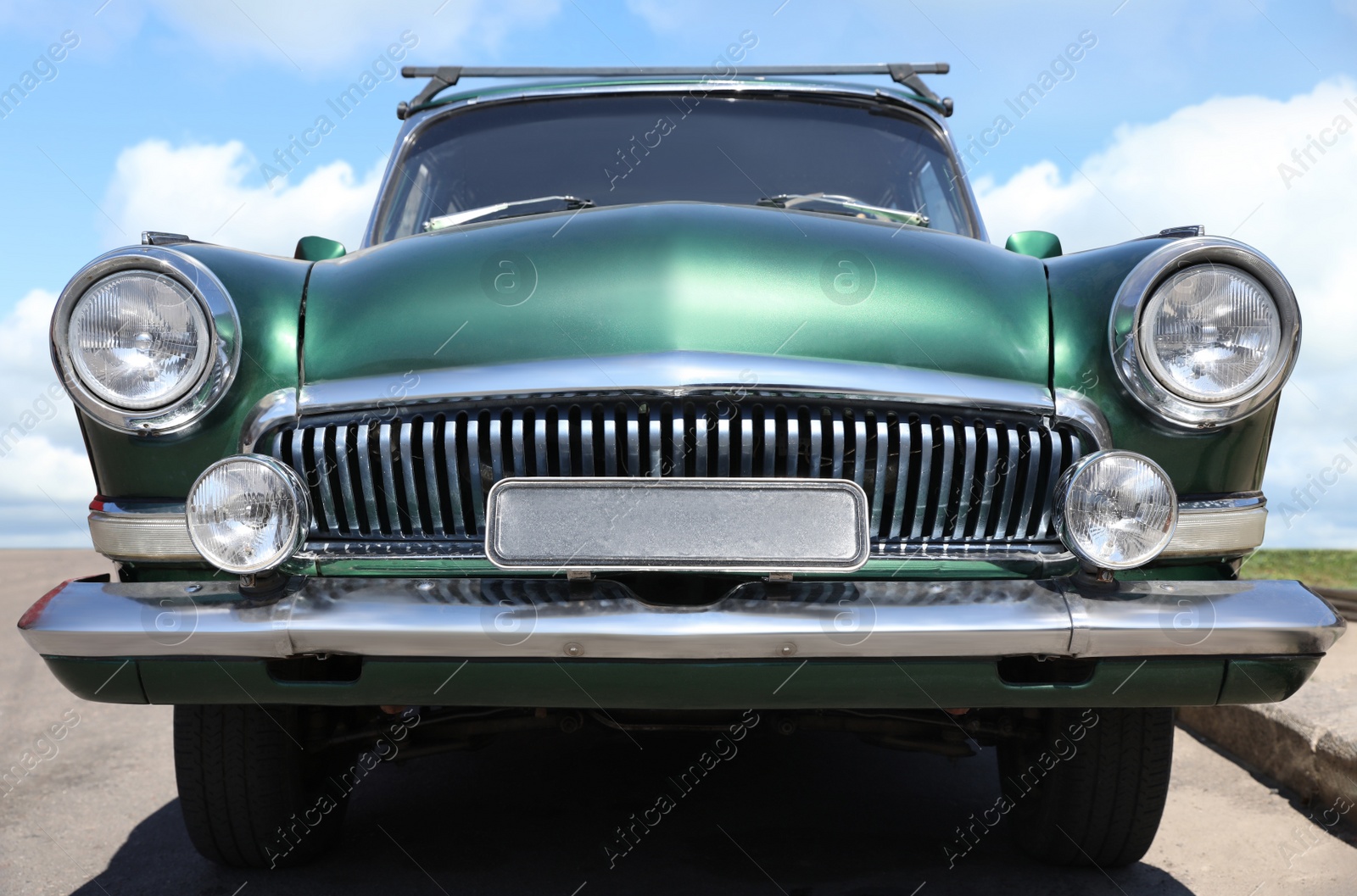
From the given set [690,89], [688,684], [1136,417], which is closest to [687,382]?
[688,684]

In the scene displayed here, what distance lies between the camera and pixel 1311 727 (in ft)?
11.1

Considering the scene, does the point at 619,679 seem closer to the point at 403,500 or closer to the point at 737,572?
the point at 737,572

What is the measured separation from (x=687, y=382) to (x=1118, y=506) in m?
0.80

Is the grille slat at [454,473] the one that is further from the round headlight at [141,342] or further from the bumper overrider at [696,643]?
the round headlight at [141,342]

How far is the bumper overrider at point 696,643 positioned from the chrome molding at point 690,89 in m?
1.78

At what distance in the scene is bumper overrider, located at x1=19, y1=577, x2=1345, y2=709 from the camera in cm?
190

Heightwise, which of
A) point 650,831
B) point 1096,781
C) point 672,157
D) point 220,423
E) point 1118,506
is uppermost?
point 672,157

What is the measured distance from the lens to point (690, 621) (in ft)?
6.17

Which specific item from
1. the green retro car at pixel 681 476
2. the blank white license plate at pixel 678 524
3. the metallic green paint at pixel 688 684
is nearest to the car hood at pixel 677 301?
the green retro car at pixel 681 476

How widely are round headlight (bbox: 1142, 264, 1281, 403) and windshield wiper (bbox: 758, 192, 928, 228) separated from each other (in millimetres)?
954

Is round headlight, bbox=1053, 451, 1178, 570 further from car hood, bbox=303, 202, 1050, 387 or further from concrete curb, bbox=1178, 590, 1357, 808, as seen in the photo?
concrete curb, bbox=1178, 590, 1357, 808

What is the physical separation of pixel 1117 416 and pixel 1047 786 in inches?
39.5

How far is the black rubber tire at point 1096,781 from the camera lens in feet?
8.14

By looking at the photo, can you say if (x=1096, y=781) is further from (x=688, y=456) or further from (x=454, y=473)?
(x=454, y=473)
